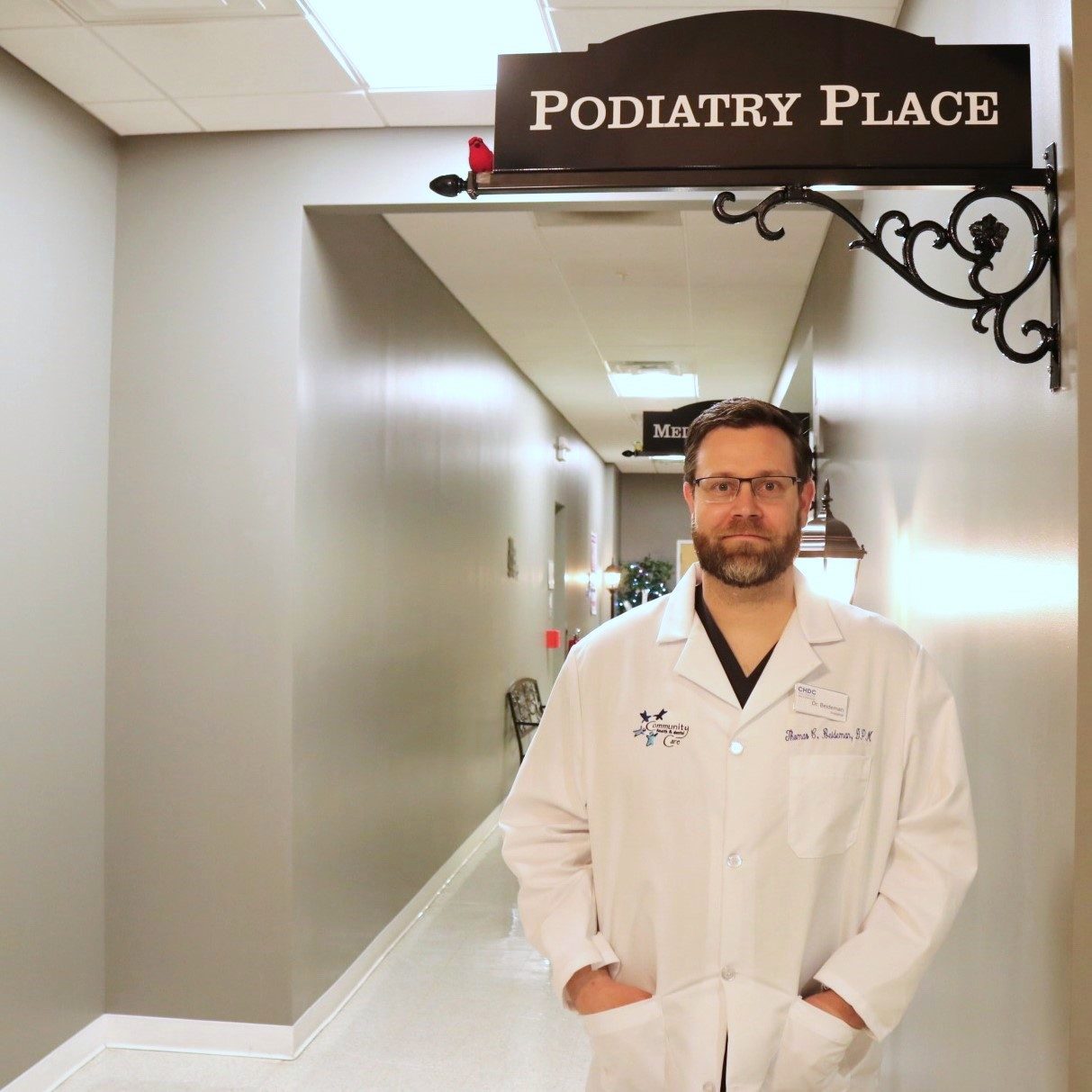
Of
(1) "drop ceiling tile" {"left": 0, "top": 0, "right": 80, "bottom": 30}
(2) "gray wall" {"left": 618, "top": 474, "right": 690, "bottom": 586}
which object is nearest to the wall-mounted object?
(1) "drop ceiling tile" {"left": 0, "top": 0, "right": 80, "bottom": 30}

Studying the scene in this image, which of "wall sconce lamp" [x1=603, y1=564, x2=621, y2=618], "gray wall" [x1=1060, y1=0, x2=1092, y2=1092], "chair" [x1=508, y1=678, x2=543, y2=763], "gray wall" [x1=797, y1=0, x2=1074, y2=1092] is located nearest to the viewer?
"gray wall" [x1=1060, y1=0, x2=1092, y2=1092]

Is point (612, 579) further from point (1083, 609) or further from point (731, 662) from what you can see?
point (1083, 609)

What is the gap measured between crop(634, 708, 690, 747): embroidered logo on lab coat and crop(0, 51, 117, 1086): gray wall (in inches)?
88.6

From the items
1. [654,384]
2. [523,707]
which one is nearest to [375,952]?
[523,707]

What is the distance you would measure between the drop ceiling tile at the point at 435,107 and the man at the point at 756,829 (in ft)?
7.21

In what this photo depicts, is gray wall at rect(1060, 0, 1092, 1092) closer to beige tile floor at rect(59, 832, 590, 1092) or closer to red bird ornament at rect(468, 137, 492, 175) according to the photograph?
red bird ornament at rect(468, 137, 492, 175)

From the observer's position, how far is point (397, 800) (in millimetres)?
5258

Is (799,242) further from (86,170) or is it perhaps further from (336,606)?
(86,170)

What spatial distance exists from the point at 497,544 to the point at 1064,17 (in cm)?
612

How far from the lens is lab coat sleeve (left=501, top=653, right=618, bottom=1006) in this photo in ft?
6.31

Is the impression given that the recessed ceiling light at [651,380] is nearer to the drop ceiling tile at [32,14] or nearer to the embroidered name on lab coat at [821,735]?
the drop ceiling tile at [32,14]

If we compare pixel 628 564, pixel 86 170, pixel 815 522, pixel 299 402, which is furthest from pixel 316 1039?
pixel 628 564

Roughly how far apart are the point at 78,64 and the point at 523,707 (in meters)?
5.85

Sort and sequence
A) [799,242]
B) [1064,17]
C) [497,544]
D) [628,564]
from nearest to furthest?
[1064,17] < [799,242] < [497,544] < [628,564]
